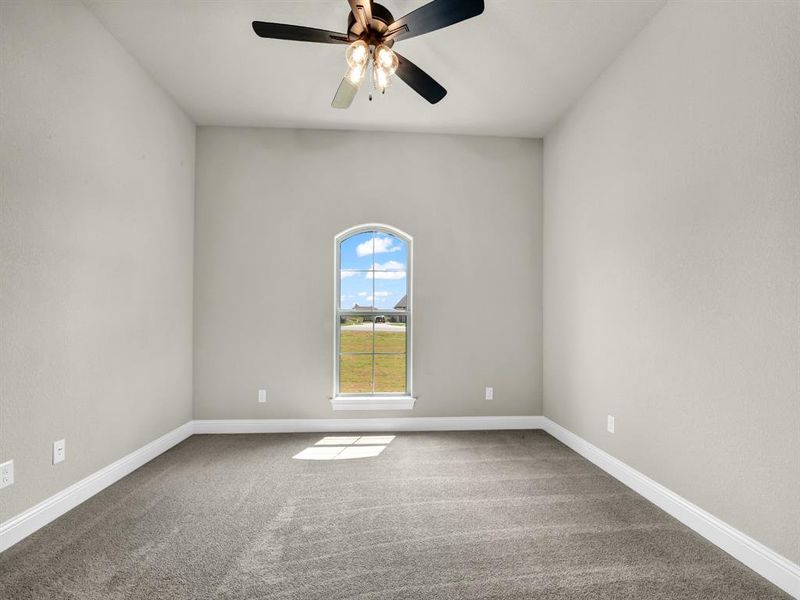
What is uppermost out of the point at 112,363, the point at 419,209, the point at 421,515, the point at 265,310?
the point at 419,209

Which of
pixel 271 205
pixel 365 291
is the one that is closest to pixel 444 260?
pixel 365 291

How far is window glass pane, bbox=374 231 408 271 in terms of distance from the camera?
4184mm

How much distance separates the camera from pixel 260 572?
1828mm

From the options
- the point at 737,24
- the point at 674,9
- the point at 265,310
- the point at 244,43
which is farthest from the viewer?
the point at 265,310

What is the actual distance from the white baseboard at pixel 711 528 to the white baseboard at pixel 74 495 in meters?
3.35

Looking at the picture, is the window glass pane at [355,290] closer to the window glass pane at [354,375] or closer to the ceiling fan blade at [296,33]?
the window glass pane at [354,375]

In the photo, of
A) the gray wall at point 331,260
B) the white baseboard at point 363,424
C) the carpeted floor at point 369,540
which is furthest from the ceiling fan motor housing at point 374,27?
the white baseboard at point 363,424

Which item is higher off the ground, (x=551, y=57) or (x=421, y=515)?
(x=551, y=57)

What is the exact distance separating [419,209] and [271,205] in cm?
141

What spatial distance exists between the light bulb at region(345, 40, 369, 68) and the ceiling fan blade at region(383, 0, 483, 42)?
0.12m

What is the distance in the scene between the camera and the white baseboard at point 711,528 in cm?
174

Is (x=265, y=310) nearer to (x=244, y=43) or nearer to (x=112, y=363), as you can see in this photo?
(x=112, y=363)

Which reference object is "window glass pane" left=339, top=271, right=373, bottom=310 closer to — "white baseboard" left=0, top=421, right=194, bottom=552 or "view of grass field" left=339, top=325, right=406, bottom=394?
"view of grass field" left=339, top=325, right=406, bottom=394

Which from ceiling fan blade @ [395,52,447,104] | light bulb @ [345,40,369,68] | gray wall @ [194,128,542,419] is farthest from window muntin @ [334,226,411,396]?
light bulb @ [345,40,369,68]
